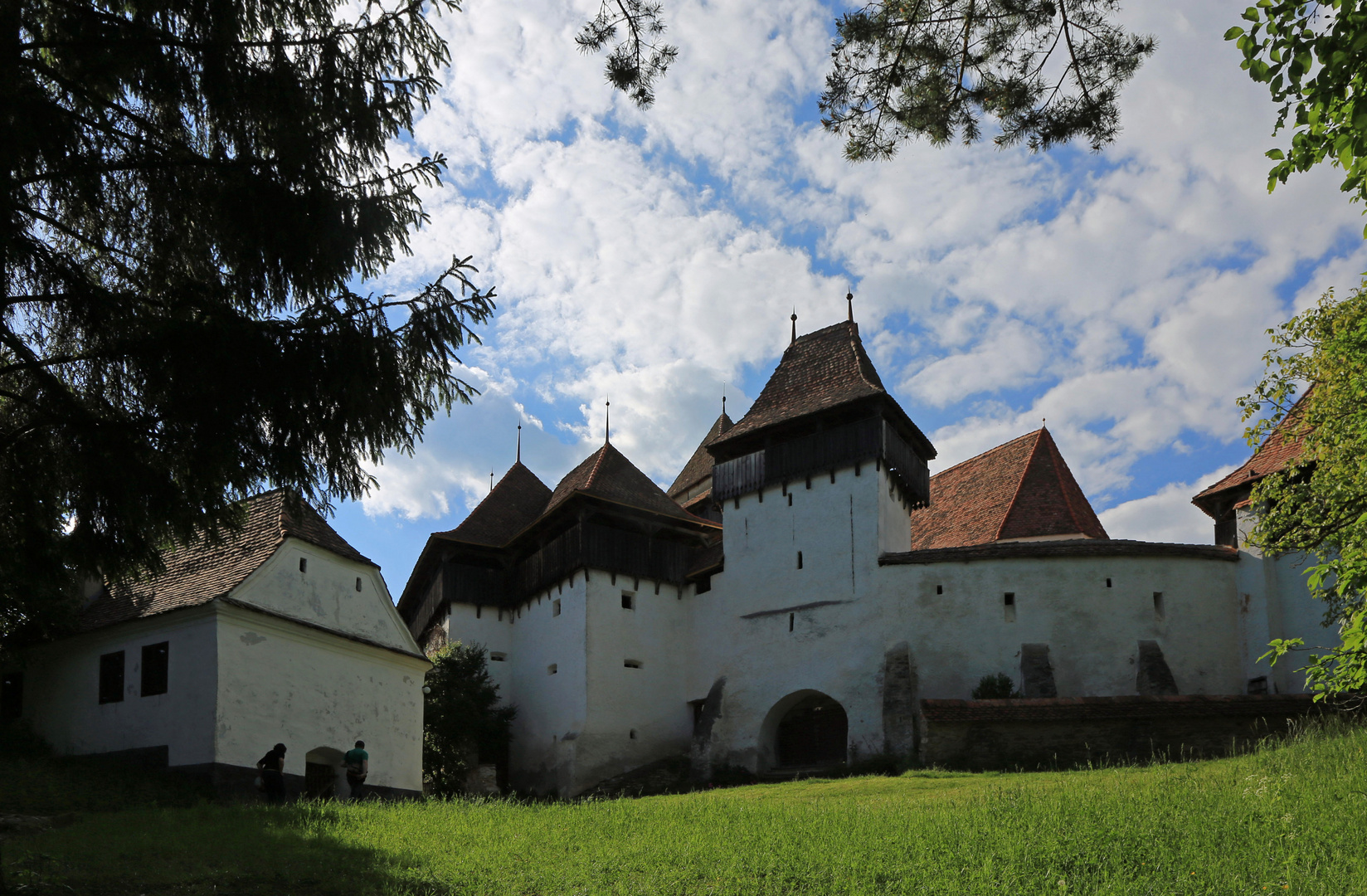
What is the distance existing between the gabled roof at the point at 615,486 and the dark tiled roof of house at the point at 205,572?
989 cm

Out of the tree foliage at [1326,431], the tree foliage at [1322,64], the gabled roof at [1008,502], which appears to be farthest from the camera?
the gabled roof at [1008,502]

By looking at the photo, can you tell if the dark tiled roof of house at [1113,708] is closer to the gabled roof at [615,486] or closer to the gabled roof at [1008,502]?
the gabled roof at [1008,502]

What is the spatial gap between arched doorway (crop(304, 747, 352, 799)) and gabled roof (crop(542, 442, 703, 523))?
36.9ft

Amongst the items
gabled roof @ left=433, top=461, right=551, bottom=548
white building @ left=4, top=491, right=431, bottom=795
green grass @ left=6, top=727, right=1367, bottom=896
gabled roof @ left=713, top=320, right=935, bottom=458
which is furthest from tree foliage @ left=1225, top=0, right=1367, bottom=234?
gabled roof @ left=433, top=461, right=551, bottom=548

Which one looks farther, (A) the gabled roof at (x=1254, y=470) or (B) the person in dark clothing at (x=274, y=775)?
(A) the gabled roof at (x=1254, y=470)

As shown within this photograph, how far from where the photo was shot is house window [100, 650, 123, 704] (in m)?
19.9

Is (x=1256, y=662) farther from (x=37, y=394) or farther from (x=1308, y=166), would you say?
(x=37, y=394)

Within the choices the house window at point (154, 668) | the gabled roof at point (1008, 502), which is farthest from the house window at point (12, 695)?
the gabled roof at point (1008, 502)

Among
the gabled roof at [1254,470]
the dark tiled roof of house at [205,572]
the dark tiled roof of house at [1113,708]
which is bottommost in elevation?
the dark tiled roof of house at [1113,708]

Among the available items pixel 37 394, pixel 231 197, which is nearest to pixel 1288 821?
pixel 231 197

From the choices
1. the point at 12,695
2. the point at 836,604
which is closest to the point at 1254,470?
the point at 836,604

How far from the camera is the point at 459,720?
94.7 ft

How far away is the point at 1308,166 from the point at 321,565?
18.2 meters

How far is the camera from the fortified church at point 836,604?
2580 cm
